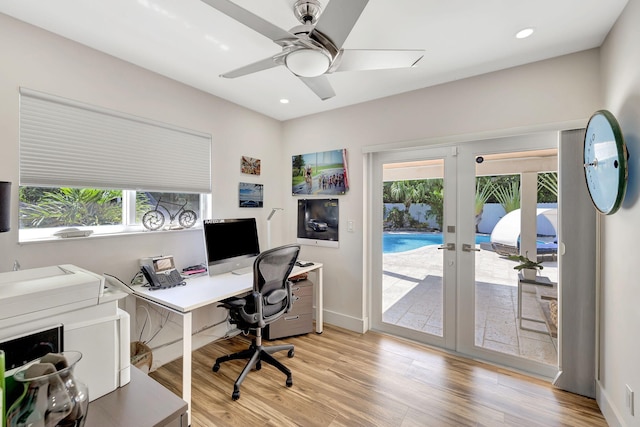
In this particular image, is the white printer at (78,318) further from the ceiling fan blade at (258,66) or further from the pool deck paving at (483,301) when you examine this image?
the pool deck paving at (483,301)

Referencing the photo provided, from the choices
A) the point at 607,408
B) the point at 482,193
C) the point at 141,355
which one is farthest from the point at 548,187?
the point at 141,355

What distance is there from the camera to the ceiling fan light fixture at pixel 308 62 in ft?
4.46

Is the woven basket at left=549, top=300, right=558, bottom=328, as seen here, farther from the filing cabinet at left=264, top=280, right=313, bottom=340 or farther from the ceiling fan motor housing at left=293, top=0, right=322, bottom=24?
the ceiling fan motor housing at left=293, top=0, right=322, bottom=24

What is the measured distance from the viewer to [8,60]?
64.6 inches

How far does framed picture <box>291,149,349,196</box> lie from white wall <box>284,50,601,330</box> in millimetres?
88

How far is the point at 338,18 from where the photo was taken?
3.88 ft

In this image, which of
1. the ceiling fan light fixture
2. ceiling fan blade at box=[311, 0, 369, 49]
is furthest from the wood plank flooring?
ceiling fan blade at box=[311, 0, 369, 49]

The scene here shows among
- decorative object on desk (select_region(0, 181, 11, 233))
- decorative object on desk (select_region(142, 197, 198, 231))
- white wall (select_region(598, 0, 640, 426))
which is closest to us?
decorative object on desk (select_region(0, 181, 11, 233))

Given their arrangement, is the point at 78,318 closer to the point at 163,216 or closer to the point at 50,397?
the point at 50,397

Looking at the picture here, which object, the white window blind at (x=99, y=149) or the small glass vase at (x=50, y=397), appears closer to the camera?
the small glass vase at (x=50, y=397)

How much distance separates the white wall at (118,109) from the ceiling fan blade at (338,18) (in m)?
1.78

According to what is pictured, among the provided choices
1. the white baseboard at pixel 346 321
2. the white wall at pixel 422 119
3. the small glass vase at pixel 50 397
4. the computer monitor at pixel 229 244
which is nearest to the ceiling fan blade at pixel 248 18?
the small glass vase at pixel 50 397

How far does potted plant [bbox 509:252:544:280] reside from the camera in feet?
7.34

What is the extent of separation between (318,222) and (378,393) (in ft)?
6.01
